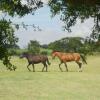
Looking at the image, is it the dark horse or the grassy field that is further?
the dark horse

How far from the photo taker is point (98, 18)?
9.38m

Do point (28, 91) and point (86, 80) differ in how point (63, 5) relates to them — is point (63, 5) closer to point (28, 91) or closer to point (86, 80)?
point (28, 91)

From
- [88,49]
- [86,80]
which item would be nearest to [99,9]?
[88,49]

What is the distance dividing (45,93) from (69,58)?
19838mm

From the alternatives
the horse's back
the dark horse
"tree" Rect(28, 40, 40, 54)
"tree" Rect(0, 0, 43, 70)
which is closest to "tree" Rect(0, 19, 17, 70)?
"tree" Rect(0, 0, 43, 70)

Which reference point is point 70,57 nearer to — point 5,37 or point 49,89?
point 49,89

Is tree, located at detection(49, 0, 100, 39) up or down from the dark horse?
up

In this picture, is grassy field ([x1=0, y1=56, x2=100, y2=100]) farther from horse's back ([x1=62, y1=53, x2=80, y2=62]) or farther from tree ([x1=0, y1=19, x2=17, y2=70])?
horse's back ([x1=62, y1=53, x2=80, y2=62])

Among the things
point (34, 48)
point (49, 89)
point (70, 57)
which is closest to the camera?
point (49, 89)

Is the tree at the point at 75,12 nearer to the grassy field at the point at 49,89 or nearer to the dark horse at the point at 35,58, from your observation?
the grassy field at the point at 49,89

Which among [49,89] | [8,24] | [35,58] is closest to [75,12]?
[8,24]

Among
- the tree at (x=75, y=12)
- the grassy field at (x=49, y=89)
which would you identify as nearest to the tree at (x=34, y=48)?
the grassy field at (x=49, y=89)

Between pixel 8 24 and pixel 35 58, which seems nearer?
pixel 8 24

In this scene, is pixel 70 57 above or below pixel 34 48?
above
